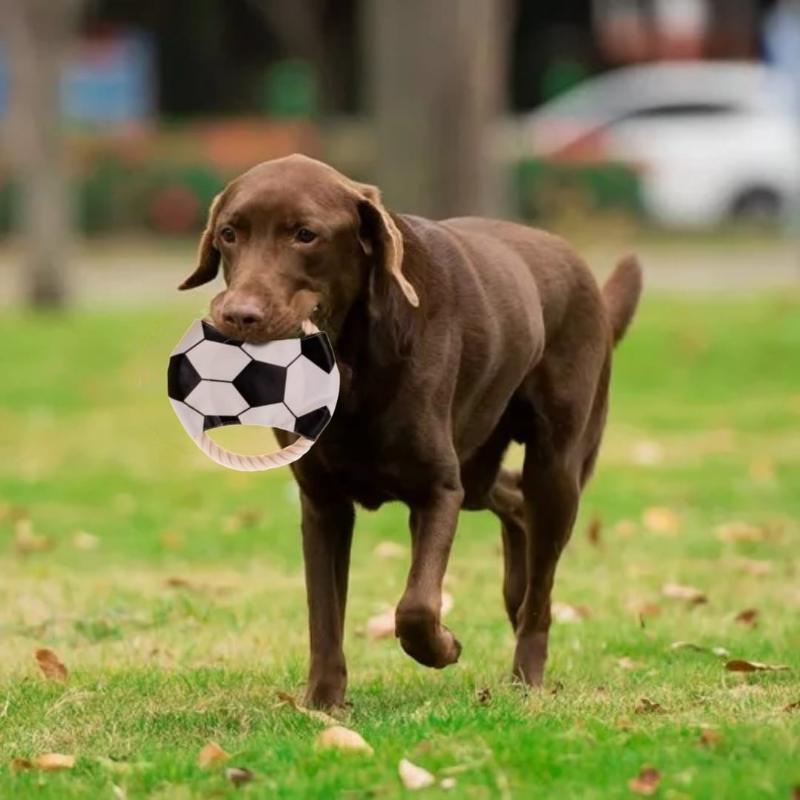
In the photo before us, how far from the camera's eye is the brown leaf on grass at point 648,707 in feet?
17.1

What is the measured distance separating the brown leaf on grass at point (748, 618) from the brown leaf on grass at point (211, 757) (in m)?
2.67

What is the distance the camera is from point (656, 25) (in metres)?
38.1

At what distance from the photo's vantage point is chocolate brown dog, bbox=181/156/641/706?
5020mm

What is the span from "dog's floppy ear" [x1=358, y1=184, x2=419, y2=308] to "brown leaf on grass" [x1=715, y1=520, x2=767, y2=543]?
3902 mm

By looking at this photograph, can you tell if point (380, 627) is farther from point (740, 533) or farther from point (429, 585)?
point (740, 533)

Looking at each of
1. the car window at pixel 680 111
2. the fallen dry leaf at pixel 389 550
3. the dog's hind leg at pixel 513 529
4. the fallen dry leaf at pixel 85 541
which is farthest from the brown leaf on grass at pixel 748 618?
the car window at pixel 680 111

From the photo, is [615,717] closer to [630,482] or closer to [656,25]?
[630,482]

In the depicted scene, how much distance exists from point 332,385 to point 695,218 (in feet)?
88.8

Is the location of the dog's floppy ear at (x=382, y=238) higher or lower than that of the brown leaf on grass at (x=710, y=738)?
higher

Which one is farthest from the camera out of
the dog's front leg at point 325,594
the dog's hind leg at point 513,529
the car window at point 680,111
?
the car window at point 680,111

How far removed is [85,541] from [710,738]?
483cm

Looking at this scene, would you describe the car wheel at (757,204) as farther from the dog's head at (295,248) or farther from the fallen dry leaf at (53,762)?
the fallen dry leaf at (53,762)

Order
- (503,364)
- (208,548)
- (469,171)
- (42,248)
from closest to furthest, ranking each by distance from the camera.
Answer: (503,364) < (208,548) < (469,171) < (42,248)

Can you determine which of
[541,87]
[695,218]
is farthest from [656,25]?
[695,218]
